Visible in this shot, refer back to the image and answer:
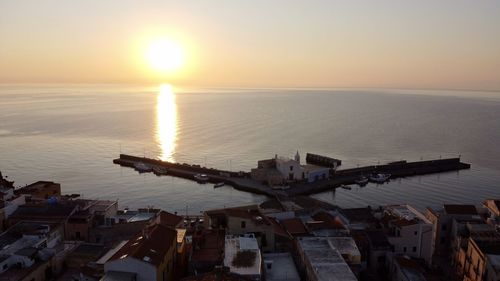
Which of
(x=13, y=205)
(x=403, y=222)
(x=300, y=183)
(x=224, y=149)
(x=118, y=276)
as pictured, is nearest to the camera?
(x=118, y=276)

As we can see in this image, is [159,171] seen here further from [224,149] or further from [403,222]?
[403,222]

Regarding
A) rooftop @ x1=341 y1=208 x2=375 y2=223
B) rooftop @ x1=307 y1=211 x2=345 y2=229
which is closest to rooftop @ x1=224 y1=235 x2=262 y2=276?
rooftop @ x1=307 y1=211 x2=345 y2=229

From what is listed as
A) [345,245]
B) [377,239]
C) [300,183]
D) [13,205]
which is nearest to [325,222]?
[377,239]

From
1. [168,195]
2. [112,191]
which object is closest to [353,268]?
[168,195]

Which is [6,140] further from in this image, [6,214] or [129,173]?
[6,214]

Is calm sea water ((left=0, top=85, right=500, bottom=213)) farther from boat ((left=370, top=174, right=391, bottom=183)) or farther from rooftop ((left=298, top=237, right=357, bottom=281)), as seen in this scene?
rooftop ((left=298, top=237, right=357, bottom=281))

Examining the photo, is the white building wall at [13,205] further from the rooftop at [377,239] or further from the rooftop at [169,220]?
the rooftop at [377,239]
